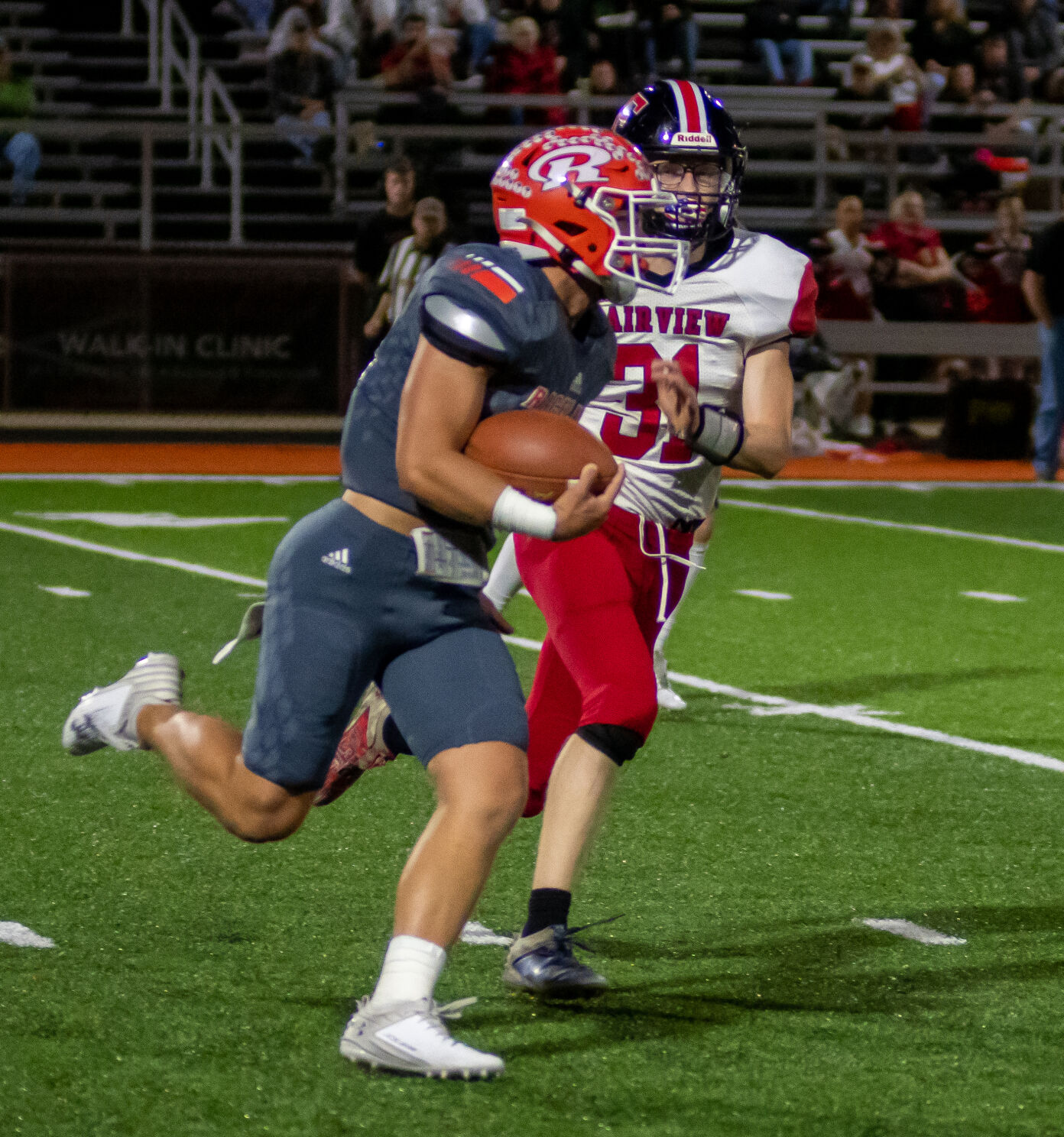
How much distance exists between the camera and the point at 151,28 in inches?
796

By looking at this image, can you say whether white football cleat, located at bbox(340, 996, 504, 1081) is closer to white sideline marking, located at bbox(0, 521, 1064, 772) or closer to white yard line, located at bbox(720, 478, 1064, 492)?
white sideline marking, located at bbox(0, 521, 1064, 772)

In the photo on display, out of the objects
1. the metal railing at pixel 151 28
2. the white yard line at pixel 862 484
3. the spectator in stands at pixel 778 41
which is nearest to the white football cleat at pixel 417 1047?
the white yard line at pixel 862 484

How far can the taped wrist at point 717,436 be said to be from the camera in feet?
13.1

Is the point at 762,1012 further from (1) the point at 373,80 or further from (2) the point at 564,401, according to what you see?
(1) the point at 373,80

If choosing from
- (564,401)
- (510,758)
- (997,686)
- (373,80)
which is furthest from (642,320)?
(373,80)

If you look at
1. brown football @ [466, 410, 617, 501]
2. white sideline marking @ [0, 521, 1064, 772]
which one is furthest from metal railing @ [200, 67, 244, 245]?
brown football @ [466, 410, 617, 501]

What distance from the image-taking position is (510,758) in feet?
11.3

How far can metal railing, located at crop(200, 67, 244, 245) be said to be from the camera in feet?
59.1

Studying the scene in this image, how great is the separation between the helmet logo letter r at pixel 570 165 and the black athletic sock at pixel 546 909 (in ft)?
4.44

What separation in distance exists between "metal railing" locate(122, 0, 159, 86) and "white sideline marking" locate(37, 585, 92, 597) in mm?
12073

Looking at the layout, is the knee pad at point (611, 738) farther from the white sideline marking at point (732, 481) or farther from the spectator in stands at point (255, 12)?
the spectator in stands at point (255, 12)

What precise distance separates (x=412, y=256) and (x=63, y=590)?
5146 millimetres

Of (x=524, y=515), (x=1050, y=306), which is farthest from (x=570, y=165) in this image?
(x=1050, y=306)

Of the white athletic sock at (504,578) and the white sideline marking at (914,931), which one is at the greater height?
the white athletic sock at (504,578)
